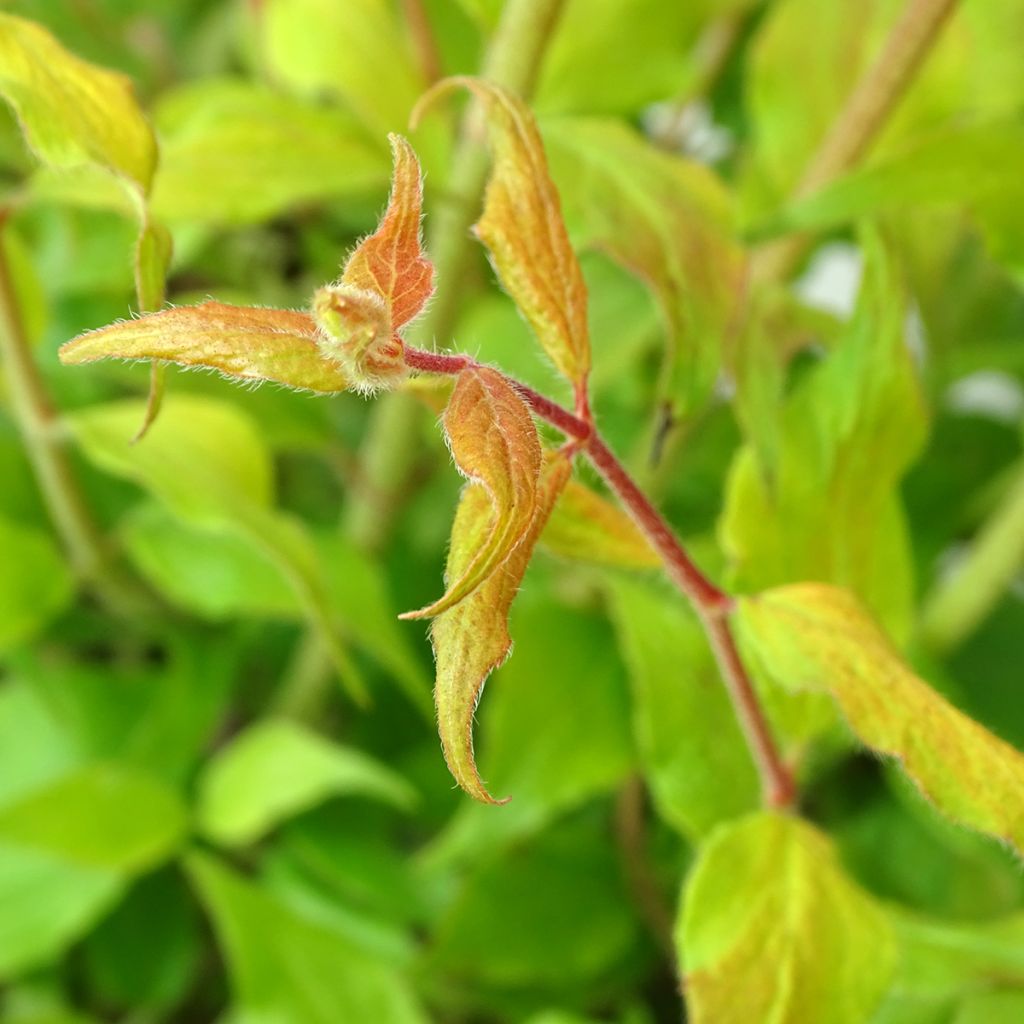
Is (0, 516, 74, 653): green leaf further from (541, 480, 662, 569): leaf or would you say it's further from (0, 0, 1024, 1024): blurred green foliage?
(541, 480, 662, 569): leaf

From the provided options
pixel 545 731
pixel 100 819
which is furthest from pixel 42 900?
pixel 545 731

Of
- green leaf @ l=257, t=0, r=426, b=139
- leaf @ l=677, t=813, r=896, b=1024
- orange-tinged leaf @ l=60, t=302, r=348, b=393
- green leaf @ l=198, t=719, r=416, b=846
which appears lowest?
green leaf @ l=198, t=719, r=416, b=846

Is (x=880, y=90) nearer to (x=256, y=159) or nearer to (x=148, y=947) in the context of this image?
(x=256, y=159)

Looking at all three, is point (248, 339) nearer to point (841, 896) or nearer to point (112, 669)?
point (841, 896)

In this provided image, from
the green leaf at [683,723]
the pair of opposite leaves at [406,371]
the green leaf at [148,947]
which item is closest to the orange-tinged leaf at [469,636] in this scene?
the pair of opposite leaves at [406,371]

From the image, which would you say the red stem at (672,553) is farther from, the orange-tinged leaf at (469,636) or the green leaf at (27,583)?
the green leaf at (27,583)

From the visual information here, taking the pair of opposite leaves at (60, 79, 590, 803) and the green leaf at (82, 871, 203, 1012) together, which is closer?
the pair of opposite leaves at (60, 79, 590, 803)

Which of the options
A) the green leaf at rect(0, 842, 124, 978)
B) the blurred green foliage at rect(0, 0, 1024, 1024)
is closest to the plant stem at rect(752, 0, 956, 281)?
the blurred green foliage at rect(0, 0, 1024, 1024)

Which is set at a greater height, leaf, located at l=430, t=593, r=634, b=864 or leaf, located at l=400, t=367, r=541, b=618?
leaf, located at l=400, t=367, r=541, b=618
